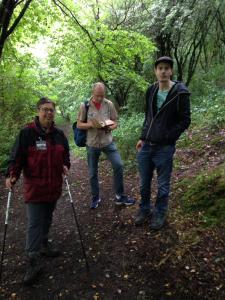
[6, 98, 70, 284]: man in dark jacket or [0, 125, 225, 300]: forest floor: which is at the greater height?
[6, 98, 70, 284]: man in dark jacket

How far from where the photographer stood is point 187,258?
12.8 ft

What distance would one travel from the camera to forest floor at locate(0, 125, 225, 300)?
3564 millimetres

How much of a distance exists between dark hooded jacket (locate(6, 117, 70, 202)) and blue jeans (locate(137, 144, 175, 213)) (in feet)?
4.15

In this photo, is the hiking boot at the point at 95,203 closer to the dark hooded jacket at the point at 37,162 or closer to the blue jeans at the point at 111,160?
the blue jeans at the point at 111,160

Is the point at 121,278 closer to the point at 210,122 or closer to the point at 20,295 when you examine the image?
the point at 20,295

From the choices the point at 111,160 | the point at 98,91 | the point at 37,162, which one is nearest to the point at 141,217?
the point at 111,160

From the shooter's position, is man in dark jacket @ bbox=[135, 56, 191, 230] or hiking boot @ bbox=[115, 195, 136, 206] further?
hiking boot @ bbox=[115, 195, 136, 206]

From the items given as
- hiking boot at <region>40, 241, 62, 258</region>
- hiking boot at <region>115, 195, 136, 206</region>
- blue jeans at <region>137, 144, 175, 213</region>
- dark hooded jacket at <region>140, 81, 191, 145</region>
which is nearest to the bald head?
dark hooded jacket at <region>140, 81, 191, 145</region>

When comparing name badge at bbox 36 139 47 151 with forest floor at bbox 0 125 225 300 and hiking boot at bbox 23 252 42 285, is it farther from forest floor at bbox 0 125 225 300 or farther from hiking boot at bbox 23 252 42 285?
forest floor at bbox 0 125 225 300

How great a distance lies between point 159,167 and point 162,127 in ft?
1.88

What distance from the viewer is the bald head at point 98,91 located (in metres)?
5.38

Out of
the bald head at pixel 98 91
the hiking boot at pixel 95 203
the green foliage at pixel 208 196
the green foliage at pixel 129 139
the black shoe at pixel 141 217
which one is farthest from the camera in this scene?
the green foliage at pixel 129 139

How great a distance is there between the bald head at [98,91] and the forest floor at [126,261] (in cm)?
203

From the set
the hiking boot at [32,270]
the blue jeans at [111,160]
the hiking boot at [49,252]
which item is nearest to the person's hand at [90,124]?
the blue jeans at [111,160]
